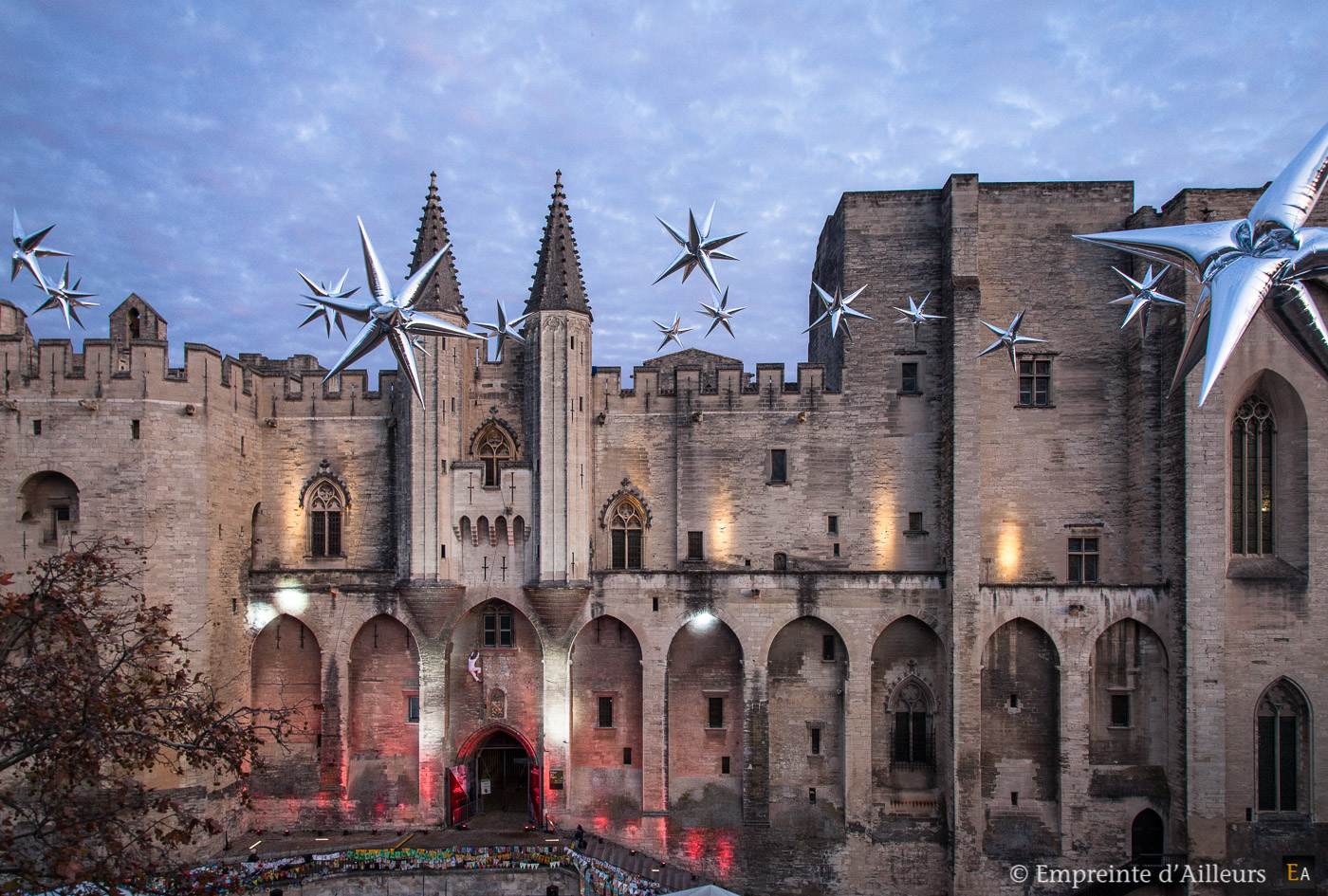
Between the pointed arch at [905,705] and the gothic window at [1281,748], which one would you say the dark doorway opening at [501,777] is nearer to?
the pointed arch at [905,705]

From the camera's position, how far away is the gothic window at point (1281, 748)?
25141mm

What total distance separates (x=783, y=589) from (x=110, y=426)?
22.1m

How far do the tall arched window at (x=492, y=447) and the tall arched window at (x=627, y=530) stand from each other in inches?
172

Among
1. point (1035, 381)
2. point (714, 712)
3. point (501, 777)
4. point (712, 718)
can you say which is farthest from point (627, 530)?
point (1035, 381)

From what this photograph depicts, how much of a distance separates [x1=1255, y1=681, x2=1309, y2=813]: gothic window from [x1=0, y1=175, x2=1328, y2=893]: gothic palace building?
0.32ft

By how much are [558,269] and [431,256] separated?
437 centimetres

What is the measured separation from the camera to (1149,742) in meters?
26.1

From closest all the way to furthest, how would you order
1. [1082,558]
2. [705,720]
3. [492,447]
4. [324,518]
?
[705,720] → [1082,558] → [492,447] → [324,518]

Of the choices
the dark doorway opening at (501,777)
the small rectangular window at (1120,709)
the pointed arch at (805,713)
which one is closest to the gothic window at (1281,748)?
the small rectangular window at (1120,709)

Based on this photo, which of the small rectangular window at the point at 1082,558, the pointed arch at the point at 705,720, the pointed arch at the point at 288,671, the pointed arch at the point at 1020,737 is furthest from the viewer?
the small rectangular window at the point at 1082,558

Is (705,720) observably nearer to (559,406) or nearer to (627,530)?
(627,530)

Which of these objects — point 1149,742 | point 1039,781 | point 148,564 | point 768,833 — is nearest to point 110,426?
point 148,564

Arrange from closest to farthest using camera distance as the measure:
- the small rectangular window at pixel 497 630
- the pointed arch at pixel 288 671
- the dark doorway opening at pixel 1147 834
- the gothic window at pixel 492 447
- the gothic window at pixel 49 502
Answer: the gothic window at pixel 49 502, the dark doorway opening at pixel 1147 834, the pointed arch at pixel 288 671, the small rectangular window at pixel 497 630, the gothic window at pixel 492 447

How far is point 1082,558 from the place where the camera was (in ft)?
91.5
